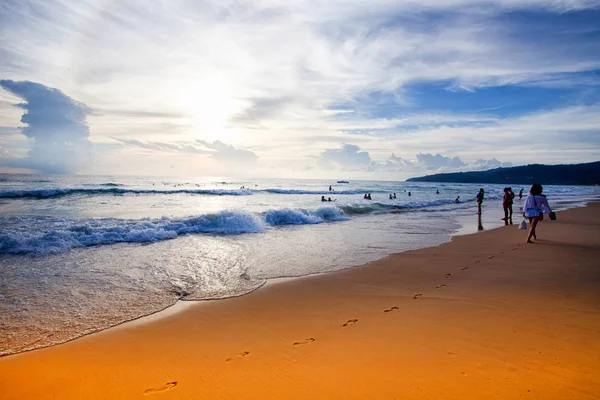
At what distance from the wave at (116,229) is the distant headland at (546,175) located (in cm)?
16558

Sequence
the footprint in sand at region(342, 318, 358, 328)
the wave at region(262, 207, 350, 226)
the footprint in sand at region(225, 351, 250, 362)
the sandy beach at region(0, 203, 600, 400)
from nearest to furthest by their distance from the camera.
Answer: the sandy beach at region(0, 203, 600, 400), the footprint in sand at region(225, 351, 250, 362), the footprint in sand at region(342, 318, 358, 328), the wave at region(262, 207, 350, 226)

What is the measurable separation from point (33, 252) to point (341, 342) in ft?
33.3

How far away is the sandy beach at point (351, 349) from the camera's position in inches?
122

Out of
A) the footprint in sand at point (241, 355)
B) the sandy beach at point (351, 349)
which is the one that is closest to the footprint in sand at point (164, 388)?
the sandy beach at point (351, 349)

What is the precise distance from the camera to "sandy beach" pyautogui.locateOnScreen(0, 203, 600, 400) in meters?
3.10

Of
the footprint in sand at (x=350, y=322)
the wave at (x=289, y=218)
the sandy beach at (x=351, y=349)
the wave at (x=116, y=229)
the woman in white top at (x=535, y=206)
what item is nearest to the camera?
the sandy beach at (x=351, y=349)

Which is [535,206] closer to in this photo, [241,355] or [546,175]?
[241,355]

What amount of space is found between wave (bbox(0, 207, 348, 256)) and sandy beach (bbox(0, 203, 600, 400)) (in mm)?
7591

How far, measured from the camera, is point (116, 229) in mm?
12648

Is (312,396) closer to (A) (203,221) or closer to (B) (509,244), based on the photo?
(B) (509,244)

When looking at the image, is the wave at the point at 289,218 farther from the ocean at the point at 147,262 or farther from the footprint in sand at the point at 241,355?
the footprint in sand at the point at 241,355

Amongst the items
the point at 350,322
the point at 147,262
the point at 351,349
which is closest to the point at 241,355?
the point at 351,349

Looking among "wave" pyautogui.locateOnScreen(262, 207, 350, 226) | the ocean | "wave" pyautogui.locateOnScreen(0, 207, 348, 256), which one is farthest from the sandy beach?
"wave" pyautogui.locateOnScreen(262, 207, 350, 226)

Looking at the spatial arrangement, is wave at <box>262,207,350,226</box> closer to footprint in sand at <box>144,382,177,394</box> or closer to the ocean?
the ocean
